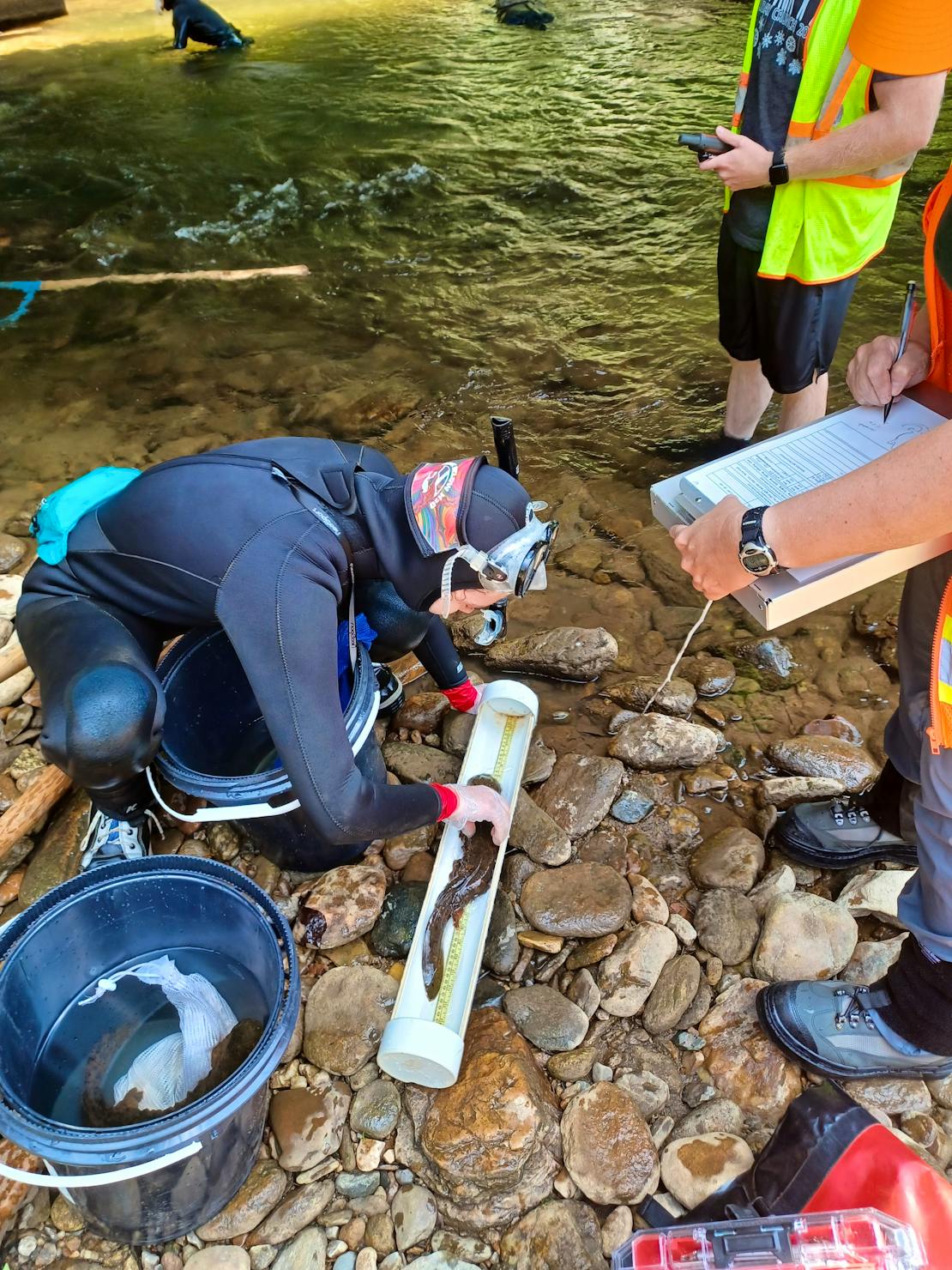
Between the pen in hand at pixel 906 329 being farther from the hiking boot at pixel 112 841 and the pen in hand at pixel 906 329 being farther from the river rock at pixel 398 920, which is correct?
the hiking boot at pixel 112 841

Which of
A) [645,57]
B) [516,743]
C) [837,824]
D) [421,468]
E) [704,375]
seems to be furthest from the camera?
[645,57]

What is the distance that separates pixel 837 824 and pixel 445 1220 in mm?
1293

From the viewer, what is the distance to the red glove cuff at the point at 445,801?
2.02 m

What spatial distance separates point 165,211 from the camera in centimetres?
602

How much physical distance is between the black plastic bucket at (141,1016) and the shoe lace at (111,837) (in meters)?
0.30

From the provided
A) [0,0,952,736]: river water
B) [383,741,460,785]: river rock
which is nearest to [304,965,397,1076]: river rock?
[383,741,460,785]: river rock

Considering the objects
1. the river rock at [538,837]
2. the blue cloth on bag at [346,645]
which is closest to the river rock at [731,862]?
the river rock at [538,837]

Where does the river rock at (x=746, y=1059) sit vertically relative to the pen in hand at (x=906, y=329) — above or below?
below

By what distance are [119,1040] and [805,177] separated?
285 cm

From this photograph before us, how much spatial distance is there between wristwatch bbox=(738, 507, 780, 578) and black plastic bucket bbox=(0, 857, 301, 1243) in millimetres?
1101

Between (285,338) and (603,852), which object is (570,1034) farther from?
(285,338)

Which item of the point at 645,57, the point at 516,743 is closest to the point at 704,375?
the point at 516,743

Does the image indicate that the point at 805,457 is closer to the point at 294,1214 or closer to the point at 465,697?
the point at 465,697

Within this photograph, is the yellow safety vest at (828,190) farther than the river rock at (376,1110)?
Yes
